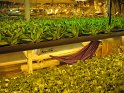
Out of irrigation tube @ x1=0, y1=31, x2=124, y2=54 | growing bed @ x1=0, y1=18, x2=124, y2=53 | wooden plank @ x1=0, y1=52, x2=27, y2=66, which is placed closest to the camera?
irrigation tube @ x1=0, y1=31, x2=124, y2=54

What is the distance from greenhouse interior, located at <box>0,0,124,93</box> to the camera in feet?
4.53

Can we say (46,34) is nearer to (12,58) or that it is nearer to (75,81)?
(12,58)

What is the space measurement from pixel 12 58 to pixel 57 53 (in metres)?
1.08

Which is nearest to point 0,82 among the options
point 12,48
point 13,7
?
point 12,48

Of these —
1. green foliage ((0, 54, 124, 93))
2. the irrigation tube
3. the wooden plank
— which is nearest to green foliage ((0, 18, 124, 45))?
the irrigation tube

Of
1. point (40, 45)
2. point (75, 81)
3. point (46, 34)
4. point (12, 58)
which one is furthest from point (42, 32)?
point (75, 81)

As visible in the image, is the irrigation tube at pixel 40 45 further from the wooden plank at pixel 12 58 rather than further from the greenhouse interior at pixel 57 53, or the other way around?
the wooden plank at pixel 12 58

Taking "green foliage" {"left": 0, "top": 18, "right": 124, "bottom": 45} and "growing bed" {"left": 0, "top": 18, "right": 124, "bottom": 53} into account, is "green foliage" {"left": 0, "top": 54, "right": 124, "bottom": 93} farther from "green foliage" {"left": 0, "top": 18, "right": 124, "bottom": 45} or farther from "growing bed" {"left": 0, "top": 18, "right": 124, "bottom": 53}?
"green foliage" {"left": 0, "top": 18, "right": 124, "bottom": 45}

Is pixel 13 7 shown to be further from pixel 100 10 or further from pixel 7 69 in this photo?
pixel 100 10

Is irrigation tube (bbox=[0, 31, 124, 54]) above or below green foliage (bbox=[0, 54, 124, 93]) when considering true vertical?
below

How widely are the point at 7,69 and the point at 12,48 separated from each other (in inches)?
74.1

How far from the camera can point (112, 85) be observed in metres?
1.35

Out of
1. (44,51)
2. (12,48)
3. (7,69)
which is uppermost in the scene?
(12,48)

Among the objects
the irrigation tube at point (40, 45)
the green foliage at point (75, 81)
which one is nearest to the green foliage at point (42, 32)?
the irrigation tube at point (40, 45)
